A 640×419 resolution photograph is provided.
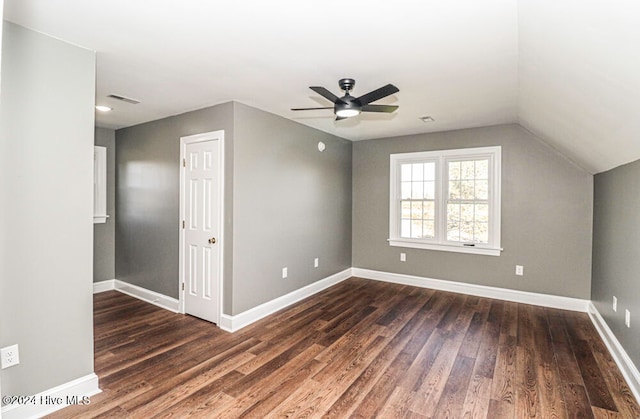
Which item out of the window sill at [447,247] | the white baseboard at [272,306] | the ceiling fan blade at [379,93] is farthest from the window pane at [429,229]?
the ceiling fan blade at [379,93]

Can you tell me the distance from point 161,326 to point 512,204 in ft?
15.1

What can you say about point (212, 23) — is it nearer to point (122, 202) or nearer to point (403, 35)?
point (403, 35)

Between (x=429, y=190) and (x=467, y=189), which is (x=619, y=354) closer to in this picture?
(x=467, y=189)

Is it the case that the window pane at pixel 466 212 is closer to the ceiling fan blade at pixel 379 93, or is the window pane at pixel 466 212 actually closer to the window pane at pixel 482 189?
the window pane at pixel 482 189

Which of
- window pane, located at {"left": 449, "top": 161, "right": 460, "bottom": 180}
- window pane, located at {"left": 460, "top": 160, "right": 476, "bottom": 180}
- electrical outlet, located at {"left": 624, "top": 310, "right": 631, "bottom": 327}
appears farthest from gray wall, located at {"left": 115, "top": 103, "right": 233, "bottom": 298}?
electrical outlet, located at {"left": 624, "top": 310, "right": 631, "bottom": 327}

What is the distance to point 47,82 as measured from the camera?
81.8 inches

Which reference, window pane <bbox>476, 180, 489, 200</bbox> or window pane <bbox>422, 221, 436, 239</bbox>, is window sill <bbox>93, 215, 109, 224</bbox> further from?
window pane <bbox>476, 180, 489, 200</bbox>

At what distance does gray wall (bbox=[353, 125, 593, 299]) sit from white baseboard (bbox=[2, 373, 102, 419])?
13.8 feet

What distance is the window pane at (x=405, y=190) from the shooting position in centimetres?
519

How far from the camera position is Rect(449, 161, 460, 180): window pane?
15.6ft

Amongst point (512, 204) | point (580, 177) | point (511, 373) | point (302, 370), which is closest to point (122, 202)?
point (302, 370)

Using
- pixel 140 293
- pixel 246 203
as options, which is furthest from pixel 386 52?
pixel 140 293


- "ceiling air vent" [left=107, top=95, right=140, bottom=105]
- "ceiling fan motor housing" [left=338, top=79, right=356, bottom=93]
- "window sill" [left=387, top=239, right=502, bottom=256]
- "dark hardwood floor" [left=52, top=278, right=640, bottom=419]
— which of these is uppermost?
"ceiling air vent" [left=107, top=95, right=140, bottom=105]

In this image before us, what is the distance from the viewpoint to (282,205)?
13.4ft
